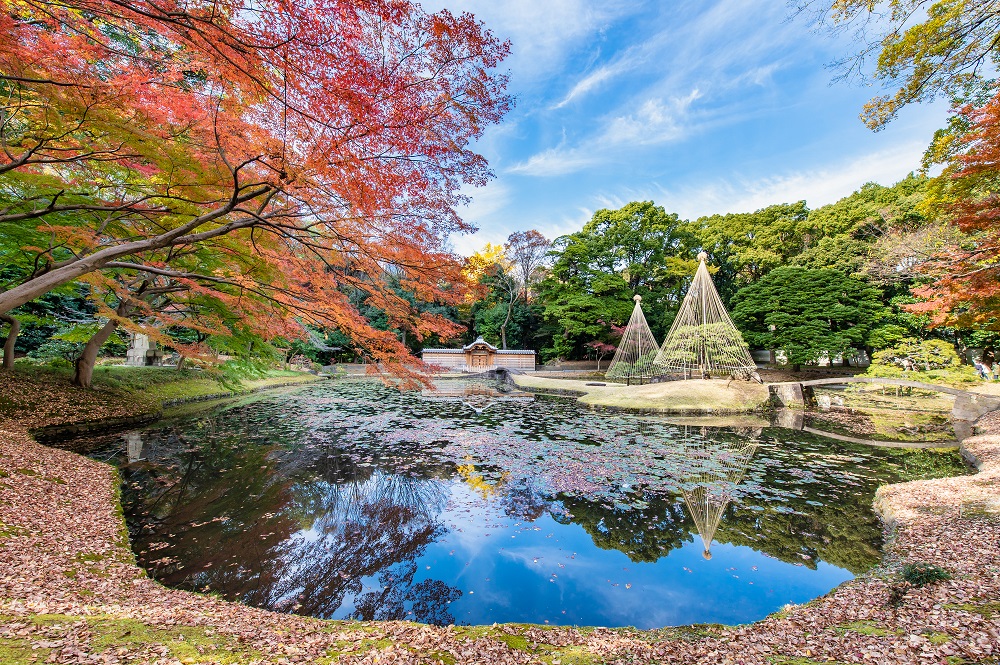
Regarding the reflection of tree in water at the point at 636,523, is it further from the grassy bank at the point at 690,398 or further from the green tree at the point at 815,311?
the green tree at the point at 815,311

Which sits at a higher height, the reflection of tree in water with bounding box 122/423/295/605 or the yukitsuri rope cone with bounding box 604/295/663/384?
the yukitsuri rope cone with bounding box 604/295/663/384

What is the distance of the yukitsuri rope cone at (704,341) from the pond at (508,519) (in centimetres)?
664

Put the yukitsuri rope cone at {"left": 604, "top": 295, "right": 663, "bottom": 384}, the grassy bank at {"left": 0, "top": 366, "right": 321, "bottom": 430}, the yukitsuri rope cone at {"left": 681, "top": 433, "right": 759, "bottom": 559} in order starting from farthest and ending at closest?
the yukitsuri rope cone at {"left": 604, "top": 295, "right": 663, "bottom": 384} → the grassy bank at {"left": 0, "top": 366, "right": 321, "bottom": 430} → the yukitsuri rope cone at {"left": 681, "top": 433, "right": 759, "bottom": 559}

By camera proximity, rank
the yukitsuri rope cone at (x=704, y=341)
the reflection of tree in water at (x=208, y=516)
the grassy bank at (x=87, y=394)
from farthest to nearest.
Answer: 1. the yukitsuri rope cone at (x=704, y=341)
2. the grassy bank at (x=87, y=394)
3. the reflection of tree in water at (x=208, y=516)

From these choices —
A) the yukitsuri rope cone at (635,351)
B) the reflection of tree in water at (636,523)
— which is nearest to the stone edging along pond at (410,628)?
the reflection of tree in water at (636,523)

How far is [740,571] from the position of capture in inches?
168

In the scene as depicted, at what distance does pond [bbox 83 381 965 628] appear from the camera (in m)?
3.80

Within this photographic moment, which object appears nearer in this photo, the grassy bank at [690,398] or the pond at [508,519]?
the pond at [508,519]

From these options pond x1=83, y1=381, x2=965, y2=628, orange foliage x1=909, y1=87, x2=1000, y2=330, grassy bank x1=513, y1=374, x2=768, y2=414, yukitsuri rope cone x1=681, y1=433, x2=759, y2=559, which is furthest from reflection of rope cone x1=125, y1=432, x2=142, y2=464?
orange foliage x1=909, y1=87, x2=1000, y2=330

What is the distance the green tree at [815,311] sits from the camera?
22.0 meters

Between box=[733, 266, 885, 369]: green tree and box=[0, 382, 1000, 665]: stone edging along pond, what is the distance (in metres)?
22.5

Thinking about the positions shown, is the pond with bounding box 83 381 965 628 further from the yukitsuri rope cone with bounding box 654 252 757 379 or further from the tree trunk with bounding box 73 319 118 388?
the yukitsuri rope cone with bounding box 654 252 757 379

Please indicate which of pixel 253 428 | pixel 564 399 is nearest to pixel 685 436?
pixel 564 399

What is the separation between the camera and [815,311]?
22797 millimetres
